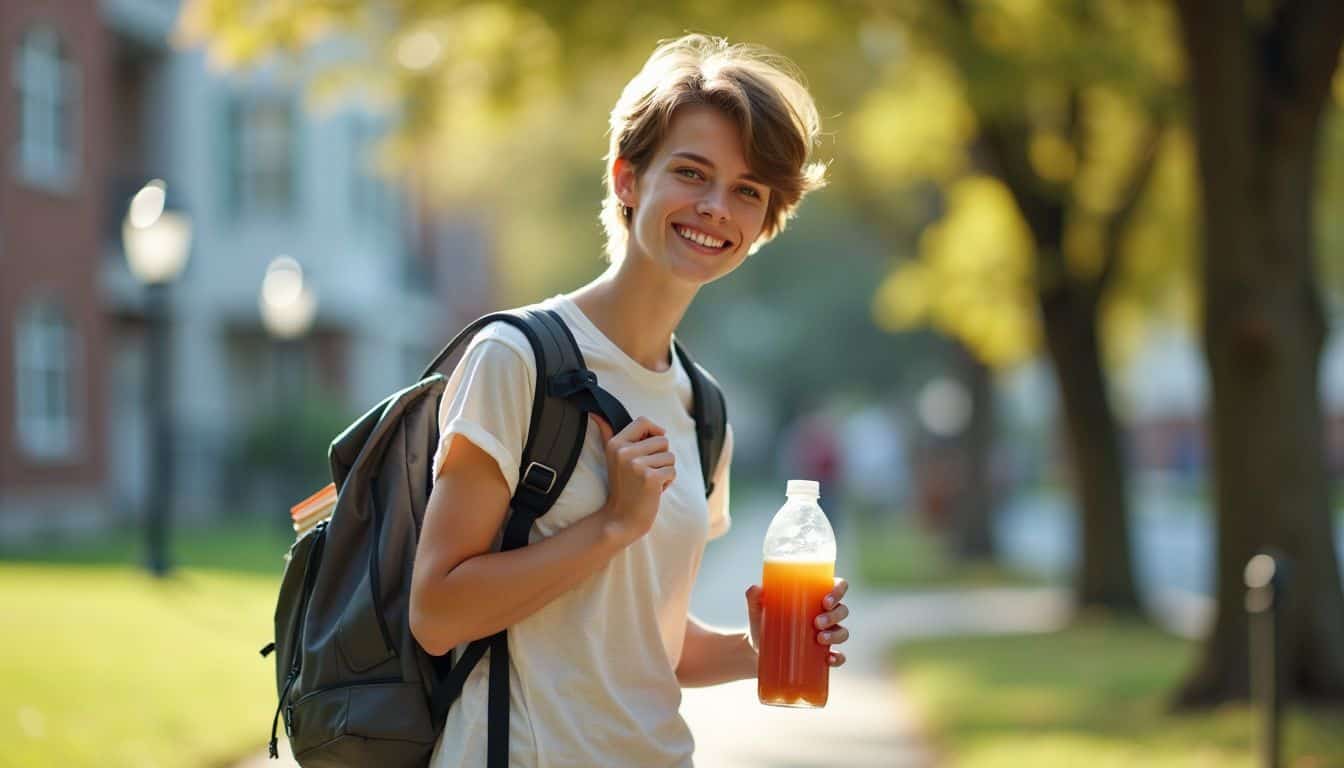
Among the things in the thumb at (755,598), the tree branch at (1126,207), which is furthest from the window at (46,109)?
the thumb at (755,598)

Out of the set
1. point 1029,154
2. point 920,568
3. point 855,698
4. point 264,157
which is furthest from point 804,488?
point 264,157

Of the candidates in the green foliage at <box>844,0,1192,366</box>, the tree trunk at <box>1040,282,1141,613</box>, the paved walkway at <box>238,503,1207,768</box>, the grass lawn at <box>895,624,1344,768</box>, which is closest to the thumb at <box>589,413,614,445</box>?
the paved walkway at <box>238,503,1207,768</box>

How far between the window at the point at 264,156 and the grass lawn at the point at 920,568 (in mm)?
12171

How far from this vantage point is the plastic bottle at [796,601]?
2906 millimetres

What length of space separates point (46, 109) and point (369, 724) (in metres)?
20.5

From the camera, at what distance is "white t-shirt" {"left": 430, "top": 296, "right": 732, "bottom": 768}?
255 centimetres

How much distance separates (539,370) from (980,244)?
16.4m

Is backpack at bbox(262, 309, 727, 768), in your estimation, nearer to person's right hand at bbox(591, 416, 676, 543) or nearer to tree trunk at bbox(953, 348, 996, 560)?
person's right hand at bbox(591, 416, 676, 543)

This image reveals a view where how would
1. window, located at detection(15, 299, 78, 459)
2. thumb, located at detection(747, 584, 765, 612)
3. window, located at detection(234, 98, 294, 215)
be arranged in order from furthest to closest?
1. window, located at detection(234, 98, 294, 215)
2. window, located at detection(15, 299, 78, 459)
3. thumb, located at detection(747, 584, 765, 612)

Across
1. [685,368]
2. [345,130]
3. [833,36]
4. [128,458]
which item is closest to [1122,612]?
[833,36]

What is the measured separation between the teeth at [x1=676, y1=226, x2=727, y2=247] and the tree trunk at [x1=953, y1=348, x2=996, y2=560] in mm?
20921

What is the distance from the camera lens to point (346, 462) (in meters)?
2.69

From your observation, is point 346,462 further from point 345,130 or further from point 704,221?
point 345,130

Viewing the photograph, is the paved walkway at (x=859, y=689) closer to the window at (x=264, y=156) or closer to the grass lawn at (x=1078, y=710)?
the grass lawn at (x=1078, y=710)
